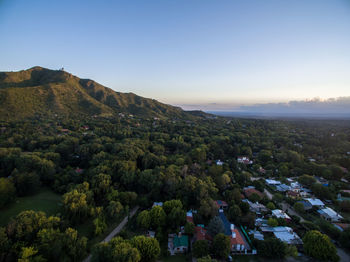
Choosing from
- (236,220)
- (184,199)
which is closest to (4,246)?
(184,199)

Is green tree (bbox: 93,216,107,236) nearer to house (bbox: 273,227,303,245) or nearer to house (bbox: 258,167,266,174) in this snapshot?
house (bbox: 273,227,303,245)

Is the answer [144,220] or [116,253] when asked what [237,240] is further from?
[116,253]

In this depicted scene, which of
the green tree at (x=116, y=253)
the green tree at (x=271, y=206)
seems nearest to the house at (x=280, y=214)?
the green tree at (x=271, y=206)

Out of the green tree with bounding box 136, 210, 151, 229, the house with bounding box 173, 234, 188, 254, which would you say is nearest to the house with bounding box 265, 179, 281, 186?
the house with bounding box 173, 234, 188, 254

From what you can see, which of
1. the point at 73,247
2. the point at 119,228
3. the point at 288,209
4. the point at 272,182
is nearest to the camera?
the point at 73,247

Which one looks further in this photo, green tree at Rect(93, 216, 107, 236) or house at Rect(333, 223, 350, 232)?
house at Rect(333, 223, 350, 232)

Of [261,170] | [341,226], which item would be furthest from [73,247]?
[261,170]
